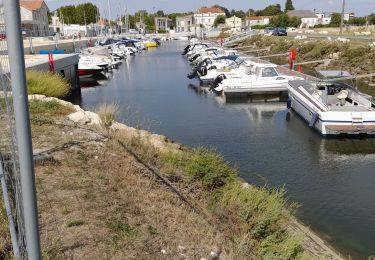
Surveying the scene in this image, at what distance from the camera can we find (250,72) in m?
29.1

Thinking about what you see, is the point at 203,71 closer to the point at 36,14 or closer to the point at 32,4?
the point at 36,14

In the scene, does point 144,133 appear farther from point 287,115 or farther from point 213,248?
point 287,115

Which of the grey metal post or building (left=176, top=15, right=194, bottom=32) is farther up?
building (left=176, top=15, right=194, bottom=32)

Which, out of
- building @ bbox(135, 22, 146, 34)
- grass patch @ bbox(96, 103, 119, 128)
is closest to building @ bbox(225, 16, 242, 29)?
building @ bbox(135, 22, 146, 34)

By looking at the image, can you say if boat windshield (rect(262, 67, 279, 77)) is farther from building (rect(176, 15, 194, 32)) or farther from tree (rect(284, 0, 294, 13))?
building (rect(176, 15, 194, 32))

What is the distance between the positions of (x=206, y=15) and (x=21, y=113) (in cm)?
16520

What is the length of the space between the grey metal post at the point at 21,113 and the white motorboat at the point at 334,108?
54.0 ft

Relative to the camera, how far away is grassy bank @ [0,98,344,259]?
18.8 feet

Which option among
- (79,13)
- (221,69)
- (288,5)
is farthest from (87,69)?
(288,5)

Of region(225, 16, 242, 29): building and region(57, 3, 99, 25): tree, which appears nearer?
region(57, 3, 99, 25): tree

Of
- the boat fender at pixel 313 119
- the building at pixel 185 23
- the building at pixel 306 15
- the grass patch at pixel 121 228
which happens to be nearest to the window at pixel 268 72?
the boat fender at pixel 313 119

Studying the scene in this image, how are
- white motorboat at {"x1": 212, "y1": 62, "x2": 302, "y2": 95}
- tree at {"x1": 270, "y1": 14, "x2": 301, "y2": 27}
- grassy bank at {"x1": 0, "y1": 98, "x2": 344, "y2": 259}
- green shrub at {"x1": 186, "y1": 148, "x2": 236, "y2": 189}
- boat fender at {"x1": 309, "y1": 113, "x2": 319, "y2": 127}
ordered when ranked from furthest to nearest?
tree at {"x1": 270, "y1": 14, "x2": 301, "y2": 27} → white motorboat at {"x1": 212, "y1": 62, "x2": 302, "y2": 95} → boat fender at {"x1": 309, "y1": 113, "x2": 319, "y2": 127} → green shrub at {"x1": 186, "y1": 148, "x2": 236, "y2": 189} → grassy bank at {"x1": 0, "y1": 98, "x2": 344, "y2": 259}

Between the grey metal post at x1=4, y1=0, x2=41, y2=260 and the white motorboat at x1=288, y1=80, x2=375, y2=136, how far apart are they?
648 inches

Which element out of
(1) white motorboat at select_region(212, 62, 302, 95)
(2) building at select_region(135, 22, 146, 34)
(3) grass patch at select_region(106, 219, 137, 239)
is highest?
(2) building at select_region(135, 22, 146, 34)
